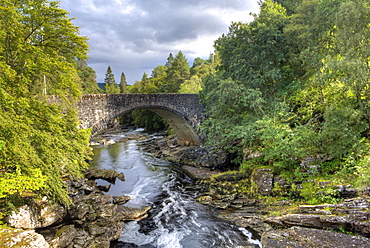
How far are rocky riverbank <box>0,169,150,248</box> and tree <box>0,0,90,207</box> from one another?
0.93 metres

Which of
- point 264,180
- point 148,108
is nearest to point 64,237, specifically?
point 264,180

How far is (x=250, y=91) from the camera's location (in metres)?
15.9

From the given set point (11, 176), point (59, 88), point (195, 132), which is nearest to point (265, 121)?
point (59, 88)

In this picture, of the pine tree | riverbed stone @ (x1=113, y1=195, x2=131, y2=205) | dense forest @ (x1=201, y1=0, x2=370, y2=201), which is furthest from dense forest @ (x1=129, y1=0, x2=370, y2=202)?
the pine tree

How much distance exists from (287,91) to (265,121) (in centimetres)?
394

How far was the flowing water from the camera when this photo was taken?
9500 mm

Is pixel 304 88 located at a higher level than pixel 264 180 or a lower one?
higher

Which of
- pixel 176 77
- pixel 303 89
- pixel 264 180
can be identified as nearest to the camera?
pixel 264 180

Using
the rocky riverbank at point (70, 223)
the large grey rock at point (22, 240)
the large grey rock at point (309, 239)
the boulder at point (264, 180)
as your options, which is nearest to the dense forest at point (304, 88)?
the boulder at point (264, 180)

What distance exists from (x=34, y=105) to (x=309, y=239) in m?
10.5

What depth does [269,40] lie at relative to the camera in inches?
606

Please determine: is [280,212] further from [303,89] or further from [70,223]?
[70,223]

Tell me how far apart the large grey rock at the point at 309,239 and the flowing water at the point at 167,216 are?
1.16 m

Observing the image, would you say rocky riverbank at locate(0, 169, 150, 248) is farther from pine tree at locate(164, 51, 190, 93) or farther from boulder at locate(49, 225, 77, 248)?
pine tree at locate(164, 51, 190, 93)
